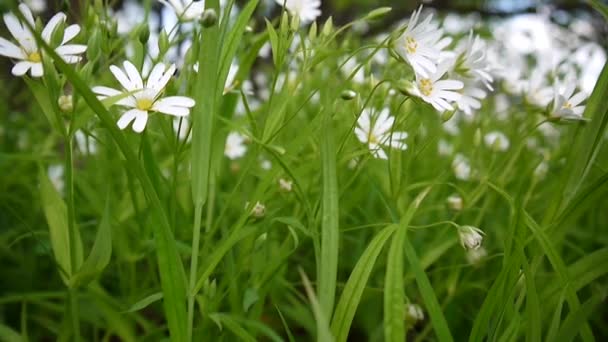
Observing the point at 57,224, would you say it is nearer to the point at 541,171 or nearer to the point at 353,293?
the point at 353,293

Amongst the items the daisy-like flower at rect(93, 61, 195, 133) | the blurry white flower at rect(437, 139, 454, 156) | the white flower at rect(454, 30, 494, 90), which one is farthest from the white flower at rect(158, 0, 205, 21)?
the blurry white flower at rect(437, 139, 454, 156)

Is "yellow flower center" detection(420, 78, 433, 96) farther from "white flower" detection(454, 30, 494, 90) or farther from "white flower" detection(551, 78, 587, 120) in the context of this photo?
"white flower" detection(551, 78, 587, 120)

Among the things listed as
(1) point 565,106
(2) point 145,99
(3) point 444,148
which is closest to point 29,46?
(2) point 145,99

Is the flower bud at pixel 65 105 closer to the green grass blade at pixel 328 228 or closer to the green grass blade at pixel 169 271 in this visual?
the green grass blade at pixel 169 271

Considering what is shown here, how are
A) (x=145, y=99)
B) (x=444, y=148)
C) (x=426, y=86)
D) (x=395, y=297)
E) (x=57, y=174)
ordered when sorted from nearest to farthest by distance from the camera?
(x=395, y=297) < (x=145, y=99) < (x=426, y=86) < (x=57, y=174) < (x=444, y=148)

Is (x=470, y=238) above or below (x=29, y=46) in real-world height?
below
